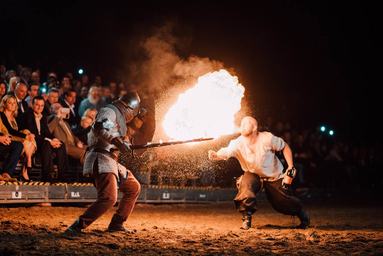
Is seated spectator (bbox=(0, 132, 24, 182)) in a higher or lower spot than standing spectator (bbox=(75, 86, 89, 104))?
lower

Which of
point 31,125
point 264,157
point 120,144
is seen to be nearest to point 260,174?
point 264,157

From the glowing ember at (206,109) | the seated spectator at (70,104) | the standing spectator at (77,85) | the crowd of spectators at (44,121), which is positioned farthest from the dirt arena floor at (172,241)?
the standing spectator at (77,85)

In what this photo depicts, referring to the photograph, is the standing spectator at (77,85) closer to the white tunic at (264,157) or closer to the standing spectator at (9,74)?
the standing spectator at (9,74)

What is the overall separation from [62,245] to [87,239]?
0.48 m

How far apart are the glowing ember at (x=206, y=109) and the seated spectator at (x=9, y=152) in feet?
11.3

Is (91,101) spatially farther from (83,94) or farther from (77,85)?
(77,85)

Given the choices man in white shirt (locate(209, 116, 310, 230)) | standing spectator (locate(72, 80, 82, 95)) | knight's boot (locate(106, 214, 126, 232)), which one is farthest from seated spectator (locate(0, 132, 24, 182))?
man in white shirt (locate(209, 116, 310, 230))

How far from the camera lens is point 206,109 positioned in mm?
7605

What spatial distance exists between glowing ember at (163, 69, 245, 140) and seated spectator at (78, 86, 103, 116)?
4.34 m

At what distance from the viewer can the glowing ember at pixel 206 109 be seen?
7289 millimetres

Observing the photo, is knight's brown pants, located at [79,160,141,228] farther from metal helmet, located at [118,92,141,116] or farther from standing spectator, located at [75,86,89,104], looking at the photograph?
standing spectator, located at [75,86,89,104]

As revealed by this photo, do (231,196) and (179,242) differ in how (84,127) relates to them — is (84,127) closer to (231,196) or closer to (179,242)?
(231,196)

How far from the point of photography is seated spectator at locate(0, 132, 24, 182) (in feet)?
27.1

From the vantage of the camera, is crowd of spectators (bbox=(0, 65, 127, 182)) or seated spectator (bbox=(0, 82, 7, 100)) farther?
seated spectator (bbox=(0, 82, 7, 100))
